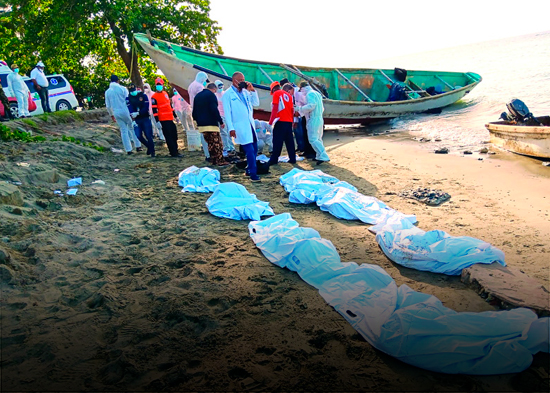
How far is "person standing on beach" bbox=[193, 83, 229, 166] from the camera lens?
646 cm

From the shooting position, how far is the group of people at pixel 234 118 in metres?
5.97

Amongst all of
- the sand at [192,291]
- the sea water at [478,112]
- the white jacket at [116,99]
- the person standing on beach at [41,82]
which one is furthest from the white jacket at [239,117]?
the person standing on beach at [41,82]

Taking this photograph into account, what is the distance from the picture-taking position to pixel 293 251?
3.06 metres

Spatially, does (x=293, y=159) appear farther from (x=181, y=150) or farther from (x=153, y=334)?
(x=153, y=334)

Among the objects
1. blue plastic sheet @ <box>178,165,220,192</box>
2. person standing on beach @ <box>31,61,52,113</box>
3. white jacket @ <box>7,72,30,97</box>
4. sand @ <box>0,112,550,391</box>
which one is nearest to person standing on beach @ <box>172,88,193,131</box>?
blue plastic sheet @ <box>178,165,220,192</box>

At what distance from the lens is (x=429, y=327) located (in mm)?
1947

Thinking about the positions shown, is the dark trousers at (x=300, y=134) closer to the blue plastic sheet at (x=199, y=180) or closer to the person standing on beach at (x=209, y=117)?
the person standing on beach at (x=209, y=117)

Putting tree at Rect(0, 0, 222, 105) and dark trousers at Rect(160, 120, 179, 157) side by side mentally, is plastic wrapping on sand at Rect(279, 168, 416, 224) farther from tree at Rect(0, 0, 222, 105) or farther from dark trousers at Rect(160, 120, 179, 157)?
tree at Rect(0, 0, 222, 105)

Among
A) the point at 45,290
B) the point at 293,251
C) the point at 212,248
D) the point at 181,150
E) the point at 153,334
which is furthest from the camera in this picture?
the point at 181,150

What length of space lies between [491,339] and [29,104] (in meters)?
13.5

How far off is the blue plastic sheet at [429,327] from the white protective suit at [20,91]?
11.0m

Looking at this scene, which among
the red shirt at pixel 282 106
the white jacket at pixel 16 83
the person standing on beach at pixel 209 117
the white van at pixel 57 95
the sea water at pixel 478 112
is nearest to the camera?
the person standing on beach at pixel 209 117

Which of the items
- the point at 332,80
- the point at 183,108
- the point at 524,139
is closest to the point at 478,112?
the point at 332,80

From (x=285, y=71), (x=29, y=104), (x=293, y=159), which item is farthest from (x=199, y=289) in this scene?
(x=29, y=104)
